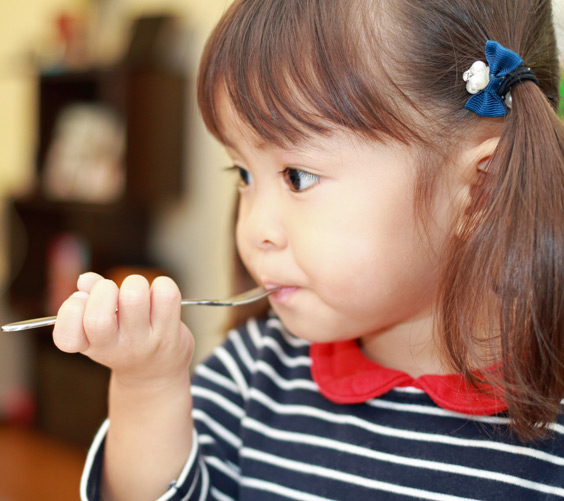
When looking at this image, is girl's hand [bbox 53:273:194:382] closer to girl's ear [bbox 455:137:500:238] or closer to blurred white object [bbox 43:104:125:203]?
girl's ear [bbox 455:137:500:238]

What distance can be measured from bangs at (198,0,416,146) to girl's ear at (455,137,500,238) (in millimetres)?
74

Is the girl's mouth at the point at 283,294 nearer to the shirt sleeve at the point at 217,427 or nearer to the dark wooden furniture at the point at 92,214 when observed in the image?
the shirt sleeve at the point at 217,427

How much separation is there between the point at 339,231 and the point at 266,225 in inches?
3.3

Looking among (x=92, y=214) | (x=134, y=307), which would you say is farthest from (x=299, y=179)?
(x=92, y=214)

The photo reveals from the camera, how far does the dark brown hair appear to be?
54 centimetres

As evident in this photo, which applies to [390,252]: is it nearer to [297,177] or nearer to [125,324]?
[297,177]

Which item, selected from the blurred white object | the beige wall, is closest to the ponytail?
the beige wall

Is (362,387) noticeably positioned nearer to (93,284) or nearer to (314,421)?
(314,421)

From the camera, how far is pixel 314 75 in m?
0.58

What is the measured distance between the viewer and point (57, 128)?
229 centimetres

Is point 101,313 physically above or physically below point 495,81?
below

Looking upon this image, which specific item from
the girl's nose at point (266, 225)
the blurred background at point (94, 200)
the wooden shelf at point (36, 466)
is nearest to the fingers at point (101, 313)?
the girl's nose at point (266, 225)

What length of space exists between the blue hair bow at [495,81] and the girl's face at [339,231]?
0.28 feet

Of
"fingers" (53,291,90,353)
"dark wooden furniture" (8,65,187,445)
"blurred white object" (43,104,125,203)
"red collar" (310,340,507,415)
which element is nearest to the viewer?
"fingers" (53,291,90,353)
